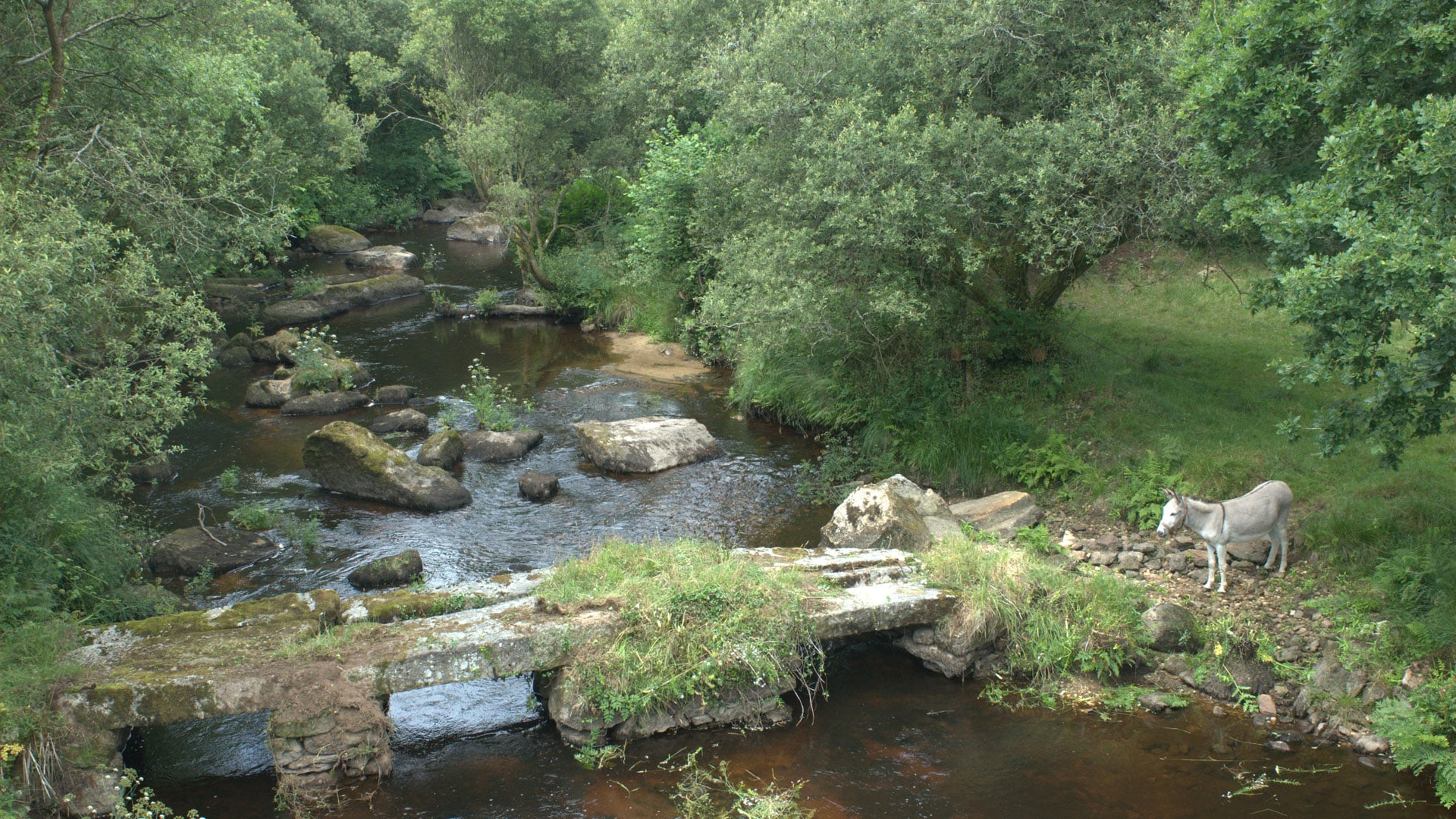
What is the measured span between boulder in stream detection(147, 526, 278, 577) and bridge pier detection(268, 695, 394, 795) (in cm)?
540

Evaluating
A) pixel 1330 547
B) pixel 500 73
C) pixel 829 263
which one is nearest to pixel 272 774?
pixel 829 263

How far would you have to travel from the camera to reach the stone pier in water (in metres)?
8.31

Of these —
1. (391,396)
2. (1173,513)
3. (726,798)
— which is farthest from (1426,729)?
(391,396)

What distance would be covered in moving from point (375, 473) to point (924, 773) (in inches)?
400

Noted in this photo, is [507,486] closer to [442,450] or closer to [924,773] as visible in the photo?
[442,450]

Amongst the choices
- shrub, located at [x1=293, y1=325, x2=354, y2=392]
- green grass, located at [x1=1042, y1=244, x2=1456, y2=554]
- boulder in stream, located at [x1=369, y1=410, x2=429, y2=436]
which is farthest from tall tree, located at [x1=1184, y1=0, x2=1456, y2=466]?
shrub, located at [x1=293, y1=325, x2=354, y2=392]

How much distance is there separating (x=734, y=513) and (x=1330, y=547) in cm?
788

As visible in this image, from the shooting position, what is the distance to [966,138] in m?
13.3

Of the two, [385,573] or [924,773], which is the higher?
[385,573]

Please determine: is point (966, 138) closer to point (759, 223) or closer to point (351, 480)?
point (759, 223)

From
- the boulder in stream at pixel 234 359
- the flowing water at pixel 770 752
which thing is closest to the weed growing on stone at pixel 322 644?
the flowing water at pixel 770 752

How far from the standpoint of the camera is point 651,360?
2466 centimetres

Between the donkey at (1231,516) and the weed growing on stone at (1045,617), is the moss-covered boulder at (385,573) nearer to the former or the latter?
the weed growing on stone at (1045,617)

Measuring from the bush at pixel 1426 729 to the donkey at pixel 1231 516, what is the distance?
2.49m
